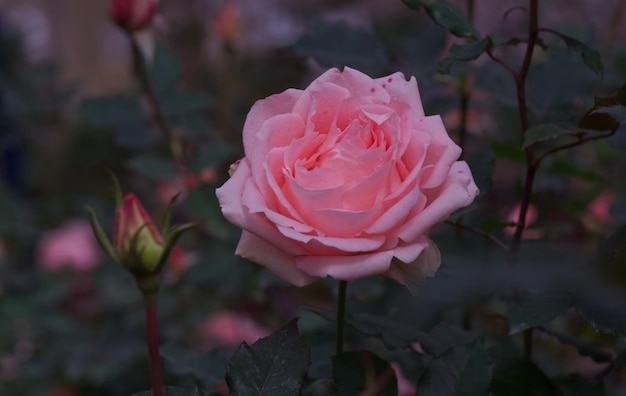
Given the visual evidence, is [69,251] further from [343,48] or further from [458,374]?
Result: [458,374]

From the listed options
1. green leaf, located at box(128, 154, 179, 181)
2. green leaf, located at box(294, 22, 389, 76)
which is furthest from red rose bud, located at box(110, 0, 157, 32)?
green leaf, located at box(294, 22, 389, 76)

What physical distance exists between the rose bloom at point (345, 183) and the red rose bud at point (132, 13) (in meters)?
0.45

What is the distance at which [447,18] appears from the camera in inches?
15.8

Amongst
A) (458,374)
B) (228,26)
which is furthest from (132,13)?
(458,374)

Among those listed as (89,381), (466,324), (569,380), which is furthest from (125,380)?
(569,380)

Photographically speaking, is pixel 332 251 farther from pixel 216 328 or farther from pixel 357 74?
pixel 216 328

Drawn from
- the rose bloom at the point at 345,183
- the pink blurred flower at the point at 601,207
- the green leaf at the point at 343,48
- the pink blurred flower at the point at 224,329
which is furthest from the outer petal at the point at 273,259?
the pink blurred flower at the point at 224,329

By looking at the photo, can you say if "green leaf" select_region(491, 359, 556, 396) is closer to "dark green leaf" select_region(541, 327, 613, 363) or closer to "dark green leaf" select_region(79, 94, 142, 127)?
"dark green leaf" select_region(541, 327, 613, 363)

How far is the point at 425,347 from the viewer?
1.31 feet

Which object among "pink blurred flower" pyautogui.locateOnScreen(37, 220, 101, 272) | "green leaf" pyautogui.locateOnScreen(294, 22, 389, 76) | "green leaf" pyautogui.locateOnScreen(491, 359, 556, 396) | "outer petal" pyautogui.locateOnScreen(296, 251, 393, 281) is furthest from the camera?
"pink blurred flower" pyautogui.locateOnScreen(37, 220, 101, 272)

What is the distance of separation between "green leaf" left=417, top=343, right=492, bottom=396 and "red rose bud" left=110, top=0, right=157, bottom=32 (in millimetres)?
523

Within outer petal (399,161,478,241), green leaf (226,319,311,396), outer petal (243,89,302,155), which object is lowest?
green leaf (226,319,311,396)

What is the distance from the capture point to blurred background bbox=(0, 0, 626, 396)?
0.45 m

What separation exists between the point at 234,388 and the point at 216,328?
29.0 inches
